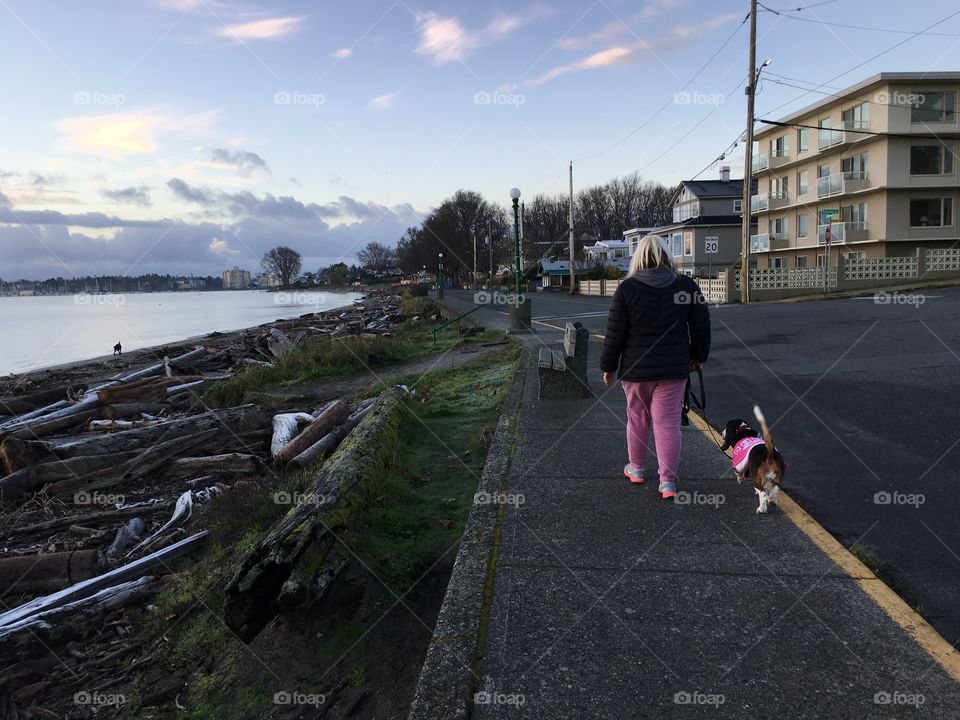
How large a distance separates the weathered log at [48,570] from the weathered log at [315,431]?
2.59 m

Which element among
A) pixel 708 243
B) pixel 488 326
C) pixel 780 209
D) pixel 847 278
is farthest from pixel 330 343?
pixel 780 209

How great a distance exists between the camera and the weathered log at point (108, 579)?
4.82 m

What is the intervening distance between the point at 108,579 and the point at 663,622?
434 centimetres

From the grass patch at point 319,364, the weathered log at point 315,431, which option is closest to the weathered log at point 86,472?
the weathered log at point 315,431

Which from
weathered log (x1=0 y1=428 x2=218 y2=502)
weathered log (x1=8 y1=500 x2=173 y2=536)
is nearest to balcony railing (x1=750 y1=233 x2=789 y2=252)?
weathered log (x1=0 y1=428 x2=218 y2=502)

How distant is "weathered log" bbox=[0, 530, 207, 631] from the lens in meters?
4.82

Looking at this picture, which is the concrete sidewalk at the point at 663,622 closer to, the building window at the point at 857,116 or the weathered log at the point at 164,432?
the weathered log at the point at 164,432

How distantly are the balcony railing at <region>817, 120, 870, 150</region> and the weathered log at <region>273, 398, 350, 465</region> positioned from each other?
133ft

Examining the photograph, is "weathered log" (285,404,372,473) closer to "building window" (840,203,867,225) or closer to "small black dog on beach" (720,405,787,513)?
"small black dog on beach" (720,405,787,513)

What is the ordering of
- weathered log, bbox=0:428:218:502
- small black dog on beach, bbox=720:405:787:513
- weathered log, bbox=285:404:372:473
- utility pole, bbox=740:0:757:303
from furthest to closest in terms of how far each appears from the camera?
utility pole, bbox=740:0:757:303
weathered log, bbox=0:428:218:502
weathered log, bbox=285:404:372:473
small black dog on beach, bbox=720:405:787:513

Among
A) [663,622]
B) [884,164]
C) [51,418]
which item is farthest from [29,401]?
[884,164]

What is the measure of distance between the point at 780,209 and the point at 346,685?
49977mm

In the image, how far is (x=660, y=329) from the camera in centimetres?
467

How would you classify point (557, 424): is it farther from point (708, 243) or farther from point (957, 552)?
point (708, 243)
